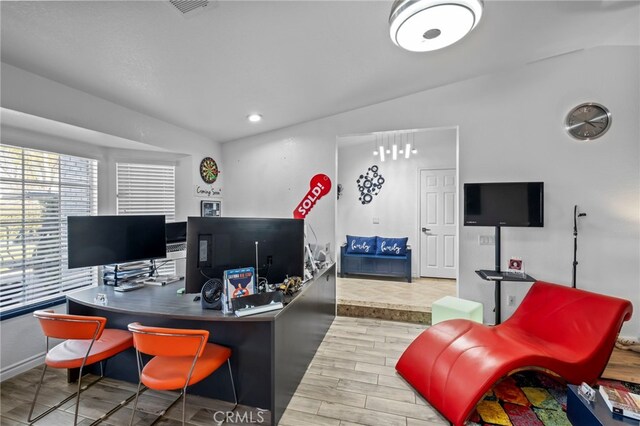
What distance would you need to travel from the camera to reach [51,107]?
230 centimetres

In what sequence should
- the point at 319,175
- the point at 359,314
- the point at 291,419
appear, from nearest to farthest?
1. the point at 291,419
2. the point at 359,314
3. the point at 319,175

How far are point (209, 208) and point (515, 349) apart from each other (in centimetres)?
404

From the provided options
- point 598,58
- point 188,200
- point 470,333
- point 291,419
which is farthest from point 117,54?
point 598,58

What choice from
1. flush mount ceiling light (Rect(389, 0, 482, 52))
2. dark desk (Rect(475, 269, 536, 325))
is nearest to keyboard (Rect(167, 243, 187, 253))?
flush mount ceiling light (Rect(389, 0, 482, 52))

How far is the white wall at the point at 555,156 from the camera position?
302 cm

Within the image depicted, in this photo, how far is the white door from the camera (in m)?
5.32

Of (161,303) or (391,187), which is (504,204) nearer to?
(391,187)

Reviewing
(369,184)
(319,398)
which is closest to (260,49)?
(319,398)

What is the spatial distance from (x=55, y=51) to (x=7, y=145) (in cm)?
115

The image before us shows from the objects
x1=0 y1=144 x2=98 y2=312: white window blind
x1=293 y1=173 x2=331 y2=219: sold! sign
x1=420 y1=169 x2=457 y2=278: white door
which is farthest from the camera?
x1=420 y1=169 x2=457 y2=278: white door

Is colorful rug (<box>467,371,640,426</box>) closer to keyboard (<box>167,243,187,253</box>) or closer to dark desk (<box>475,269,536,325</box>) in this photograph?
dark desk (<box>475,269,536,325</box>)

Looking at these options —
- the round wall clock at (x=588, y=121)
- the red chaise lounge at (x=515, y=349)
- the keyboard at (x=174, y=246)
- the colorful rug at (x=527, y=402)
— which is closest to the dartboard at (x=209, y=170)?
the keyboard at (x=174, y=246)

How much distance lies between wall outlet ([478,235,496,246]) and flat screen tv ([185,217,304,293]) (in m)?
2.53

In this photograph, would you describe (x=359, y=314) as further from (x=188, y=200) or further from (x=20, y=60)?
(x=20, y=60)
